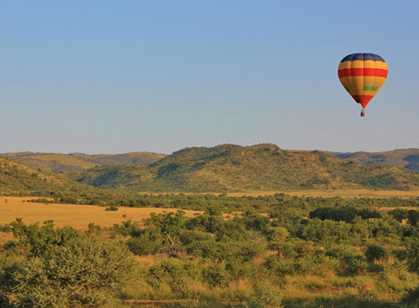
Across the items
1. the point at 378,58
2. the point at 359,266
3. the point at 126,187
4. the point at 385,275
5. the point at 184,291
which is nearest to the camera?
the point at 184,291

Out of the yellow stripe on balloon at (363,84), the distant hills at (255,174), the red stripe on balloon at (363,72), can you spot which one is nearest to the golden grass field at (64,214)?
the yellow stripe on balloon at (363,84)

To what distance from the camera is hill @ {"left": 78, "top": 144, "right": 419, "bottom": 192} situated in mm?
152875

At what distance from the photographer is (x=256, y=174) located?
161 metres

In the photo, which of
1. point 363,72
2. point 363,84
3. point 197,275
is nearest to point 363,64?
point 363,72

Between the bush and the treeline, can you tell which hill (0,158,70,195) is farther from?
the bush

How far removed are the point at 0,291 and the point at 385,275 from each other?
11.8 meters

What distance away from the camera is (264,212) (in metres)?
70.4

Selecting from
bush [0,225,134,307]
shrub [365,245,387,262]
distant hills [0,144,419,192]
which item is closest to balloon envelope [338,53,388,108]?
shrub [365,245,387,262]

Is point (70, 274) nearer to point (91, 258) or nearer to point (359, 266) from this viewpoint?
point (91, 258)

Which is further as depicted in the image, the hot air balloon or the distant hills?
the distant hills

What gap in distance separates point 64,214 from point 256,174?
104625 mm

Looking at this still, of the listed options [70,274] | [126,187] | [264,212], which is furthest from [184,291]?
[126,187]

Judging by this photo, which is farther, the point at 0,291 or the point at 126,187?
the point at 126,187

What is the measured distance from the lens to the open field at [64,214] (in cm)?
5211
